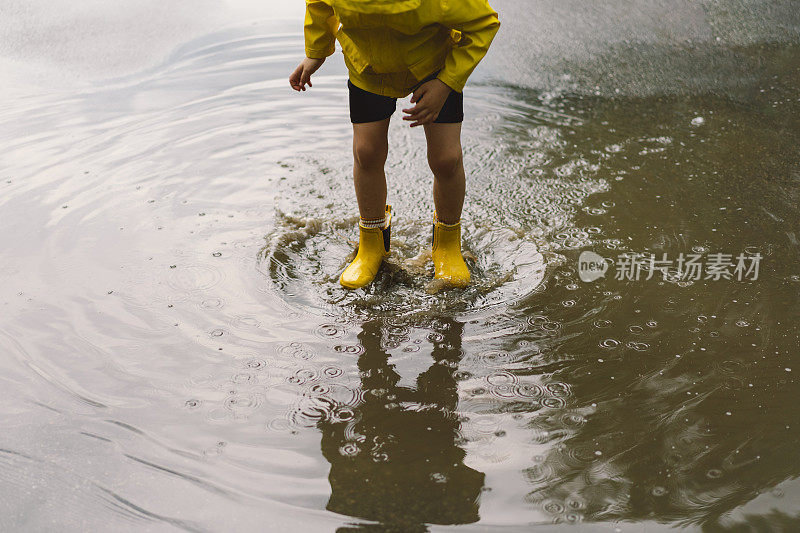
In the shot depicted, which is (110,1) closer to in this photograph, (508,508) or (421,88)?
(421,88)

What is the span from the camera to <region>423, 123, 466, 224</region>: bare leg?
6.97ft

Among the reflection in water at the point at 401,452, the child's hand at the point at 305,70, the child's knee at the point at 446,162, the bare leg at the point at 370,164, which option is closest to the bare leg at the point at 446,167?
the child's knee at the point at 446,162

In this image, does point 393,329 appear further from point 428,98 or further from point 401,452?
point 428,98

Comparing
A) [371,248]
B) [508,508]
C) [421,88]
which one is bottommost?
[508,508]

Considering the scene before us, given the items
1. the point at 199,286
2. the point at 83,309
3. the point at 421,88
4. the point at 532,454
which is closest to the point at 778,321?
the point at 532,454

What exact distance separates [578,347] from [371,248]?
2.43 ft

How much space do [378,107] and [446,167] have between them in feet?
0.90

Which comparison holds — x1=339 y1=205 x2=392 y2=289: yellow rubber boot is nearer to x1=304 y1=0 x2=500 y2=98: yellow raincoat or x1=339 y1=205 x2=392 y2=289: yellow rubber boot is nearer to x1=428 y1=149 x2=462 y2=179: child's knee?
x1=428 y1=149 x2=462 y2=179: child's knee

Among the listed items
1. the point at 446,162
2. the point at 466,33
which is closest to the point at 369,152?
the point at 446,162

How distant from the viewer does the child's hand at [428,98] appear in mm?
1955

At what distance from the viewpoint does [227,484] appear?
5.09 feet

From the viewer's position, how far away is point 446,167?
2176 millimetres

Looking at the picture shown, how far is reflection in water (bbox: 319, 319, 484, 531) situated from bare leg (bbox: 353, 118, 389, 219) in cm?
53

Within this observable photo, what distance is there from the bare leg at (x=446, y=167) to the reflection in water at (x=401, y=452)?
530 millimetres
